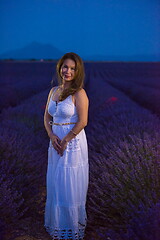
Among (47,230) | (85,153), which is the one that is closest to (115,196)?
(85,153)

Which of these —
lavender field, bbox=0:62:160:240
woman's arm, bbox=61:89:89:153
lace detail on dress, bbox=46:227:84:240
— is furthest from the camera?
lace detail on dress, bbox=46:227:84:240

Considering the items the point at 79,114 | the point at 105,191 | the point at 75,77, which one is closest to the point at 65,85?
the point at 75,77

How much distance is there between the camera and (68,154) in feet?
7.04

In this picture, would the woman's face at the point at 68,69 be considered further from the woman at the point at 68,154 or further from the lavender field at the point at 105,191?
the lavender field at the point at 105,191

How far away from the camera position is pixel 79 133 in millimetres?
2189

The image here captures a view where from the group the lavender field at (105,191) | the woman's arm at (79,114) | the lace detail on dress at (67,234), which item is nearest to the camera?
the lavender field at (105,191)

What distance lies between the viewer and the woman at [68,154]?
2084 millimetres

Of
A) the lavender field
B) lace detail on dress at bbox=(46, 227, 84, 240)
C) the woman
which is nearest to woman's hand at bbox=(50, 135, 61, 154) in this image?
the woman

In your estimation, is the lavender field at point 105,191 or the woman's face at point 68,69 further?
the woman's face at point 68,69

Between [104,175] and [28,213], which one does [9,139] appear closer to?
[28,213]

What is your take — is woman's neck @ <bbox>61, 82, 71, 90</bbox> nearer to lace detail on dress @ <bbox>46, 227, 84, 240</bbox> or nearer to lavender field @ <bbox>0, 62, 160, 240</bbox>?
lavender field @ <bbox>0, 62, 160, 240</bbox>

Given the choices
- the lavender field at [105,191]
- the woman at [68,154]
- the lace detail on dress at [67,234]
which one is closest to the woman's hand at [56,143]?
the woman at [68,154]

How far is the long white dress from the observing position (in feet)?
7.02

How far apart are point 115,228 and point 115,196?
0.22 m
